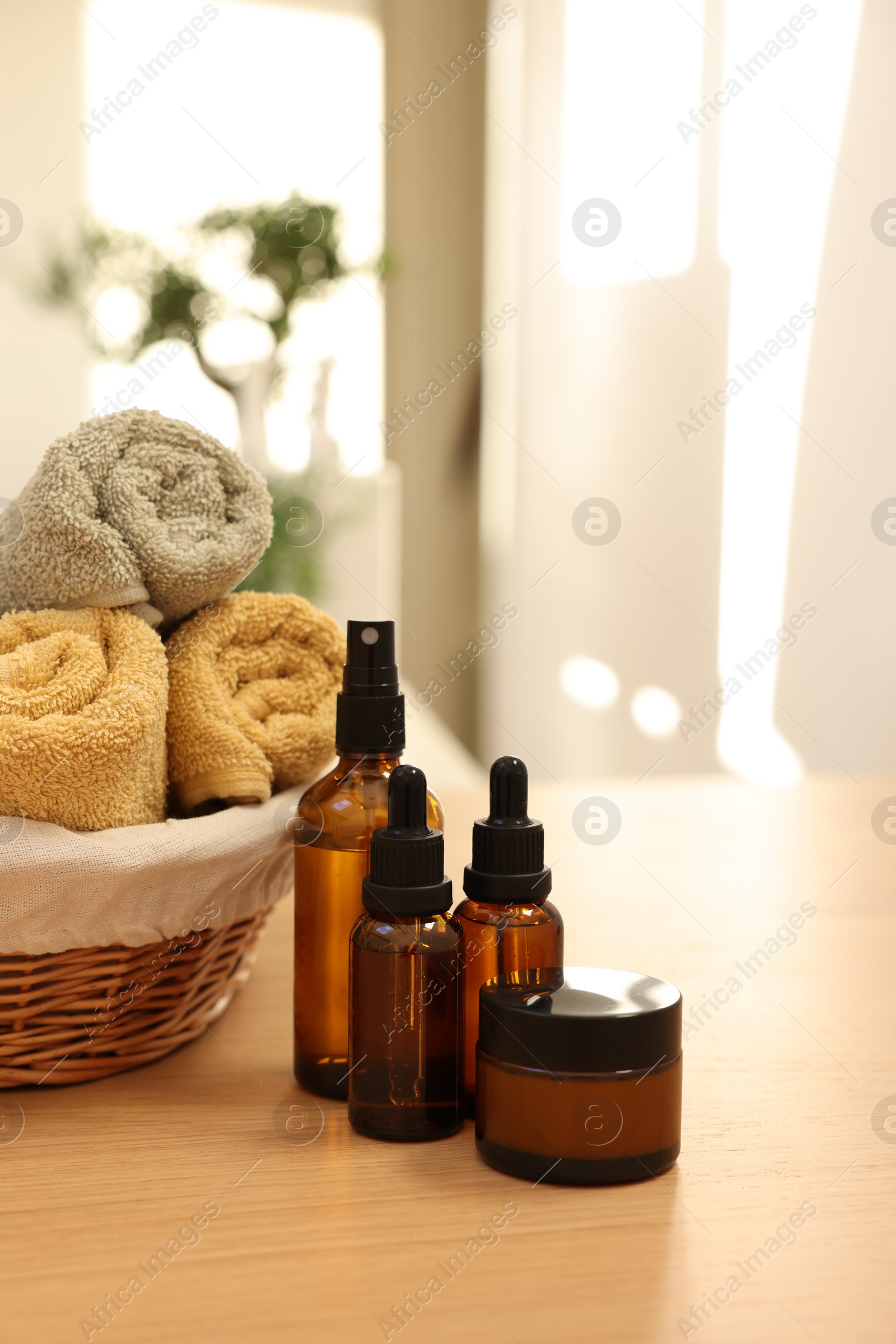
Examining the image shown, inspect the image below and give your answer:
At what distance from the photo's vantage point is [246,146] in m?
2.62

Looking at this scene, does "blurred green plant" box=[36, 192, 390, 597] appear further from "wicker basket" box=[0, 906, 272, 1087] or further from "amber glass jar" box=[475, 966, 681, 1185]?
"amber glass jar" box=[475, 966, 681, 1185]

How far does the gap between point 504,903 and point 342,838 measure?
0.08 metres

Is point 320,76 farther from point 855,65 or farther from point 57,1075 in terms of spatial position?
point 57,1075

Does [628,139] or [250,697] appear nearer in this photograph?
[250,697]

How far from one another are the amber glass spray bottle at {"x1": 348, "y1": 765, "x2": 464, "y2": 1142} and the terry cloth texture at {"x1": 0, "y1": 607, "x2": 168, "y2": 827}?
0.12 m

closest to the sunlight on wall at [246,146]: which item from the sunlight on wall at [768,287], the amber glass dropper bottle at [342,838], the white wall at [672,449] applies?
the white wall at [672,449]

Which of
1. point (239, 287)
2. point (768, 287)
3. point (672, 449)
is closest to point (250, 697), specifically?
point (768, 287)

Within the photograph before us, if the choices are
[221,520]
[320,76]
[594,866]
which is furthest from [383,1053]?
[320,76]

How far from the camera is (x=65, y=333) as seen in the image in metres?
2.57

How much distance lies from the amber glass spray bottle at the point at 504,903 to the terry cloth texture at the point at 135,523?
0.58ft

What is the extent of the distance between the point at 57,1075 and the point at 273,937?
240 millimetres

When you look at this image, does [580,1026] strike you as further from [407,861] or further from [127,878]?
[127,878]

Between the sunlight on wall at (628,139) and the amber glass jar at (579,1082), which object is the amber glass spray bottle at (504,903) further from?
the sunlight on wall at (628,139)

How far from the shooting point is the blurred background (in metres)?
1.55
